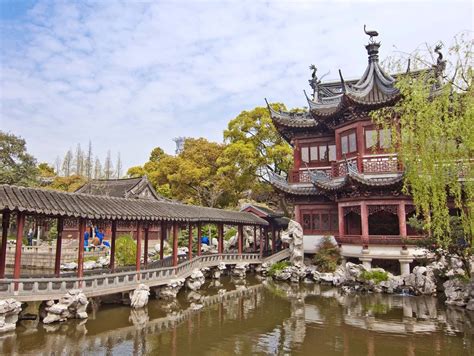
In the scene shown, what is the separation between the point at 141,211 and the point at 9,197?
4.76 metres

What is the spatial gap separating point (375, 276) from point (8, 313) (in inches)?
547

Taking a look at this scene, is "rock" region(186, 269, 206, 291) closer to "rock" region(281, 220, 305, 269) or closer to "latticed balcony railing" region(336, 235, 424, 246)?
"rock" region(281, 220, 305, 269)

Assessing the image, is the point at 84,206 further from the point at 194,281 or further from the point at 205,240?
the point at 205,240

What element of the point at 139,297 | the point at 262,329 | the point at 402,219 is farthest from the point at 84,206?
the point at 402,219

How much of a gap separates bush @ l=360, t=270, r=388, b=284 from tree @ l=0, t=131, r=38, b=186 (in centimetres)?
2740

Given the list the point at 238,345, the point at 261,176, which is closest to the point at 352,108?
the point at 261,176

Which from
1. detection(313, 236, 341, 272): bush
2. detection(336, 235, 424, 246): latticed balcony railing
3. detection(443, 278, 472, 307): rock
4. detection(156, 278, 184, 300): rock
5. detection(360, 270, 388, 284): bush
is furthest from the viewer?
detection(313, 236, 341, 272): bush

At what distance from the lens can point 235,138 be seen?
3127 cm

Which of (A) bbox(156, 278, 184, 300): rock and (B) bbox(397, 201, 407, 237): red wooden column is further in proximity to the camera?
(B) bbox(397, 201, 407, 237): red wooden column

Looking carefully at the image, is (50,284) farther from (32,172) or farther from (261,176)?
(32,172)

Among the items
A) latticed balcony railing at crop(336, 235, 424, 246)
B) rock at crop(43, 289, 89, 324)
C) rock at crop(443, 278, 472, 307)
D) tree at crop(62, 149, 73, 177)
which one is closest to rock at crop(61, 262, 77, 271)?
rock at crop(43, 289, 89, 324)

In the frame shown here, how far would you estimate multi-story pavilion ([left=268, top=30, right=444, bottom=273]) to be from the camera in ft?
58.8

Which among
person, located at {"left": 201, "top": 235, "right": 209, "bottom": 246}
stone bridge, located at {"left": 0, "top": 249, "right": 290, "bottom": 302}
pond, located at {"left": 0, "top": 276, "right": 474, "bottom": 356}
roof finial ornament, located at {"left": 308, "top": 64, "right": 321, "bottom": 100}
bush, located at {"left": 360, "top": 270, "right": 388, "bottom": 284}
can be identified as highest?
roof finial ornament, located at {"left": 308, "top": 64, "right": 321, "bottom": 100}

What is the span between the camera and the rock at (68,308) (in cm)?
1063
